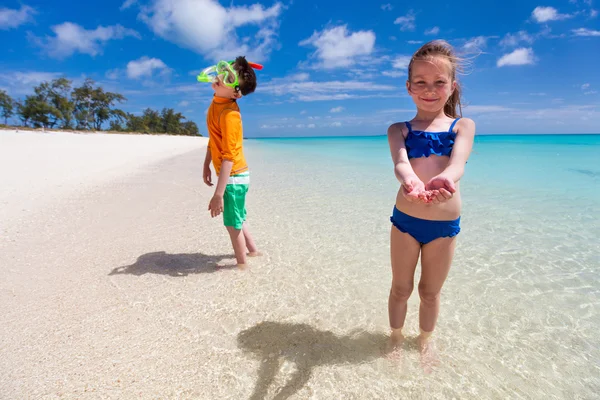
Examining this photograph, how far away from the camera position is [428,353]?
2.15 meters

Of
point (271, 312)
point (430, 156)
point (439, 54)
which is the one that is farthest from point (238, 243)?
point (439, 54)

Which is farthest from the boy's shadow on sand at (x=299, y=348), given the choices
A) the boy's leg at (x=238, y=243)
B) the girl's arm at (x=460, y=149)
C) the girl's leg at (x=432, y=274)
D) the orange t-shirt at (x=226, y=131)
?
A: the orange t-shirt at (x=226, y=131)

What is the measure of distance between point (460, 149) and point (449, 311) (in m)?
1.52

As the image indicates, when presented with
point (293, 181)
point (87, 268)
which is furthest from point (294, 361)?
point (293, 181)

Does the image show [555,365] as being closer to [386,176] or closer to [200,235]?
[200,235]

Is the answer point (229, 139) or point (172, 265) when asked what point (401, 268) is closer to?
point (229, 139)

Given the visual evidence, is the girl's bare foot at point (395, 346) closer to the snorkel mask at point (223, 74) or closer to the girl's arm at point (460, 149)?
the girl's arm at point (460, 149)

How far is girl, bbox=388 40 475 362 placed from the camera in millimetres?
1782

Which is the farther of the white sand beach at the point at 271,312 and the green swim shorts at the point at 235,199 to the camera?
the green swim shorts at the point at 235,199

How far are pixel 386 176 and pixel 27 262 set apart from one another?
345 inches

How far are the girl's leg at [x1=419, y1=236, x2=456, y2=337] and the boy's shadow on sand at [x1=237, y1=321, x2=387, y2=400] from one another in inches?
14.2

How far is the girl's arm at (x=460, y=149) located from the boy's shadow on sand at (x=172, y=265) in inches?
95.8

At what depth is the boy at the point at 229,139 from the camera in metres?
2.90

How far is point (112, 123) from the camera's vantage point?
54.6 m
